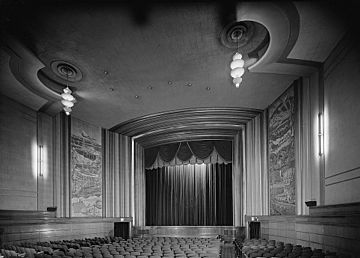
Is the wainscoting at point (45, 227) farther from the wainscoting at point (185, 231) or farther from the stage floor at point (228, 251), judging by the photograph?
the stage floor at point (228, 251)

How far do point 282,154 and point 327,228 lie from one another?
181 inches

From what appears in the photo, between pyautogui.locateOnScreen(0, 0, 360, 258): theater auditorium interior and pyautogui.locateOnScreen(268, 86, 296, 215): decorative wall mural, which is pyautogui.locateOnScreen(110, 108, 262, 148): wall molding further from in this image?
pyautogui.locateOnScreen(268, 86, 296, 215): decorative wall mural

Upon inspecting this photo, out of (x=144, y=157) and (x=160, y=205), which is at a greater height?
(x=144, y=157)

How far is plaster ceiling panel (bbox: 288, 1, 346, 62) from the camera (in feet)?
22.8

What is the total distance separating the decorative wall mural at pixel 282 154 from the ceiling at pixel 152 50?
23.5 inches

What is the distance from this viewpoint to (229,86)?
40.3 ft

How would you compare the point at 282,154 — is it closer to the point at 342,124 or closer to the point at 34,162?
the point at 342,124

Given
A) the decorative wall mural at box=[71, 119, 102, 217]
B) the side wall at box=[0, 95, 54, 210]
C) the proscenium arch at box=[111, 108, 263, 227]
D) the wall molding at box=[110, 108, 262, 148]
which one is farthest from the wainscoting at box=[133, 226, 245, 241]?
the side wall at box=[0, 95, 54, 210]

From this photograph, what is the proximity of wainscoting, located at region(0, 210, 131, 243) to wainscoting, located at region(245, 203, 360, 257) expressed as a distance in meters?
8.38

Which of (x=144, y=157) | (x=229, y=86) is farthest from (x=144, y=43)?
(x=144, y=157)

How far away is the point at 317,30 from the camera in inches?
308

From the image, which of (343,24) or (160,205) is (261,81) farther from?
(160,205)

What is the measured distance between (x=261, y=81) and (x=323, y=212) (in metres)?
4.92

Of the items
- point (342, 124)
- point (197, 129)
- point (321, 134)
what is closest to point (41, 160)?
point (197, 129)
